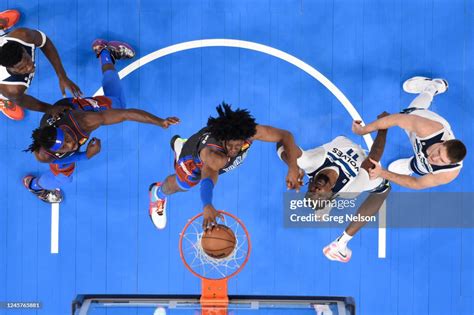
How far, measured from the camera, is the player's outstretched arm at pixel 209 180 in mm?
4355

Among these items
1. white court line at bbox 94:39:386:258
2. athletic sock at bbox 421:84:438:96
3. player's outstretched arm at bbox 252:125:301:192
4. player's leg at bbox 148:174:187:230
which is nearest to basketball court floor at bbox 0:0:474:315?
white court line at bbox 94:39:386:258

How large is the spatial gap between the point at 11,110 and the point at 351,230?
4382 millimetres

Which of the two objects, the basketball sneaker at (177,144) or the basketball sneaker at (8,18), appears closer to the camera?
the basketball sneaker at (177,144)

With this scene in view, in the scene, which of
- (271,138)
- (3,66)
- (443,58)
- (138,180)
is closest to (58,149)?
(3,66)

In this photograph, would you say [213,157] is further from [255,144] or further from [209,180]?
[255,144]

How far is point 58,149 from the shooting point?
194 inches

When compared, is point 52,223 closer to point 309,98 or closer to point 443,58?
point 309,98

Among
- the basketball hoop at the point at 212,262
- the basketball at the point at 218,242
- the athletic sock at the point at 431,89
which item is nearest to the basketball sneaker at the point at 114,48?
the basketball hoop at the point at 212,262

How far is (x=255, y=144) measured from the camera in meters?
6.27

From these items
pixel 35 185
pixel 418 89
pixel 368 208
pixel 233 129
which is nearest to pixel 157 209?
pixel 35 185

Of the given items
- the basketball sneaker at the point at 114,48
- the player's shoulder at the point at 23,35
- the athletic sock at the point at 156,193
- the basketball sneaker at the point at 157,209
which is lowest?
the basketball sneaker at the point at 157,209

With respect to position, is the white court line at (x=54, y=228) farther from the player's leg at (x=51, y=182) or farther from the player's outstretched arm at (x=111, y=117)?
the player's outstretched arm at (x=111, y=117)

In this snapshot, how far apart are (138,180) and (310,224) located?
221cm

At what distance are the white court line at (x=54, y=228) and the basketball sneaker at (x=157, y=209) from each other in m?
1.18
